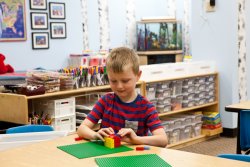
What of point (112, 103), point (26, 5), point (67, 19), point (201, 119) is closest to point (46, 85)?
point (112, 103)

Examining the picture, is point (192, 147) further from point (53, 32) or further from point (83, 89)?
point (53, 32)

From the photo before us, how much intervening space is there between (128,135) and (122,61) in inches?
13.9

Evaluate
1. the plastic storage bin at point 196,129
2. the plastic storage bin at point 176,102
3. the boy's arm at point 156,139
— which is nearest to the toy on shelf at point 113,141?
the boy's arm at point 156,139

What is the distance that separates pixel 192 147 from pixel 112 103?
299 cm

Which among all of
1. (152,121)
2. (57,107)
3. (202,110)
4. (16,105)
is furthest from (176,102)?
(152,121)

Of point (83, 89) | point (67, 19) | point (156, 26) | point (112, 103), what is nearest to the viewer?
point (112, 103)

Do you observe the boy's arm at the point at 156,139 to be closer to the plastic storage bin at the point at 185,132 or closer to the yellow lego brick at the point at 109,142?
the yellow lego brick at the point at 109,142

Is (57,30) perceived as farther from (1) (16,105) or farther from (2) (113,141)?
(2) (113,141)

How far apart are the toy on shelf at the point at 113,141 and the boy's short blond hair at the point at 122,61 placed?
1.03 ft

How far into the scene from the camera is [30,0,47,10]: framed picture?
20.1ft

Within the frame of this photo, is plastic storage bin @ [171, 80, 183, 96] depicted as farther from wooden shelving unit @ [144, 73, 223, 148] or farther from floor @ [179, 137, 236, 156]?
floor @ [179, 137, 236, 156]

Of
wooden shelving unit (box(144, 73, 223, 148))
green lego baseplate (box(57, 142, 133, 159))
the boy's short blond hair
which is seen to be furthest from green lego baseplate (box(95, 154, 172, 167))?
wooden shelving unit (box(144, 73, 223, 148))

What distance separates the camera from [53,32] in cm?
645

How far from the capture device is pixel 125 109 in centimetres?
203
